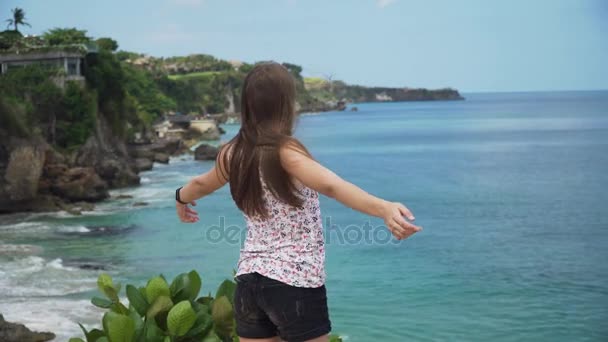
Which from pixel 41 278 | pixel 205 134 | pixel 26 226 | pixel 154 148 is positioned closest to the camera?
pixel 41 278

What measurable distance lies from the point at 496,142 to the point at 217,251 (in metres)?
49.1

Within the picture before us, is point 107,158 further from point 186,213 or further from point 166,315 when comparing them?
point 186,213

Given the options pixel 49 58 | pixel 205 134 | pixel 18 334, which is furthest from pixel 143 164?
pixel 18 334

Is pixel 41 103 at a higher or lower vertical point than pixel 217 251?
higher

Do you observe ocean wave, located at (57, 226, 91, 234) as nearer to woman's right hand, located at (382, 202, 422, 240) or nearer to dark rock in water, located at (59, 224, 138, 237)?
dark rock in water, located at (59, 224, 138, 237)

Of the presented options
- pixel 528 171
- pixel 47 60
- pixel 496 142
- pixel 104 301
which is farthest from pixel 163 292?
pixel 496 142

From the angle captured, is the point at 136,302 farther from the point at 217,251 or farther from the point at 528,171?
the point at 528,171

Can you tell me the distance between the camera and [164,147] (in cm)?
4978

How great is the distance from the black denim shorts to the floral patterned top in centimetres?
2

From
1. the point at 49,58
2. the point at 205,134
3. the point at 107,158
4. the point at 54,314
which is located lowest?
the point at 54,314

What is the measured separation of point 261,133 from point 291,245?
326 millimetres

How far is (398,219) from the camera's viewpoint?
1.98 m

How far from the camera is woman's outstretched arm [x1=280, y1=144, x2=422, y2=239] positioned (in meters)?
2.00

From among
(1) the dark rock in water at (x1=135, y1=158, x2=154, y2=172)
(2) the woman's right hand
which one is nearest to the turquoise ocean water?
(1) the dark rock in water at (x1=135, y1=158, x2=154, y2=172)
